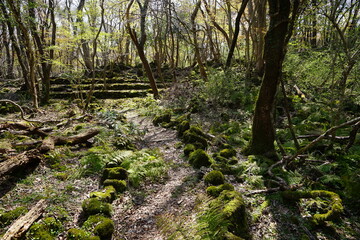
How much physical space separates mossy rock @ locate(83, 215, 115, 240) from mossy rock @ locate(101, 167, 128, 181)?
1138 millimetres

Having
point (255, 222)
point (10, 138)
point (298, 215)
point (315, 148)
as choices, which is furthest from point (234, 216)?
point (10, 138)

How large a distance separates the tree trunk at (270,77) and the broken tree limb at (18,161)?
4619 millimetres

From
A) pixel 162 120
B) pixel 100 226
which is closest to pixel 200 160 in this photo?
pixel 100 226

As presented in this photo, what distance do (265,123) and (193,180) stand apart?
2.06 meters

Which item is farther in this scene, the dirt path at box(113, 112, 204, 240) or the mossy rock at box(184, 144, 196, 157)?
the mossy rock at box(184, 144, 196, 157)

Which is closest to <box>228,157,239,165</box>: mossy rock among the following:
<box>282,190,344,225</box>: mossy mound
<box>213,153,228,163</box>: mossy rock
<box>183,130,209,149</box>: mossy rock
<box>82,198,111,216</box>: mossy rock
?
<box>213,153,228,163</box>: mossy rock

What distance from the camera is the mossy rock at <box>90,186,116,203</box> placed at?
10.8ft

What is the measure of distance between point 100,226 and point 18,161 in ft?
7.18

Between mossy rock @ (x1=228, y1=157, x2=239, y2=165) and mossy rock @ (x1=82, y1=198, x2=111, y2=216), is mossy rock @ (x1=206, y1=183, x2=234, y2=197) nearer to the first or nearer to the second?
mossy rock @ (x1=228, y1=157, x2=239, y2=165)

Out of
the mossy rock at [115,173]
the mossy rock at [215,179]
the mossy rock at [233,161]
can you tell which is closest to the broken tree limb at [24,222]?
the mossy rock at [115,173]

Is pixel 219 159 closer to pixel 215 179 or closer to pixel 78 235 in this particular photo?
pixel 215 179

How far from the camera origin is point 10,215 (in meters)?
2.62

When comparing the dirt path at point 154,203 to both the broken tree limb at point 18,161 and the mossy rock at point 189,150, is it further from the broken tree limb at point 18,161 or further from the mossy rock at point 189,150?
the broken tree limb at point 18,161

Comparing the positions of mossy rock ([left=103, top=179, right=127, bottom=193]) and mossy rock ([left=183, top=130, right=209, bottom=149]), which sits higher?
Result: mossy rock ([left=183, top=130, right=209, bottom=149])
